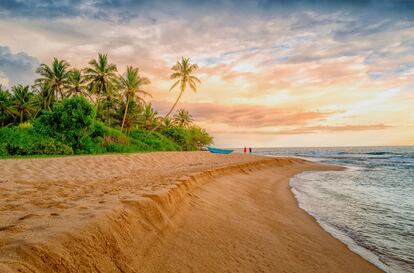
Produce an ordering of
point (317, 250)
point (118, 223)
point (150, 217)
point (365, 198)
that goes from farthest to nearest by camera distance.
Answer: point (365, 198), point (317, 250), point (150, 217), point (118, 223)

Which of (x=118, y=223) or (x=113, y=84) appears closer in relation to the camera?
(x=118, y=223)

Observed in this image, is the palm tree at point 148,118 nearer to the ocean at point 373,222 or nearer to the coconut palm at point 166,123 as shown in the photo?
the coconut palm at point 166,123

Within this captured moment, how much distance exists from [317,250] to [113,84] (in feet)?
111

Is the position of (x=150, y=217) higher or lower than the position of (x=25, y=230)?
lower

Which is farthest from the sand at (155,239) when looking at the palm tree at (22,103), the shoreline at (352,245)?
the palm tree at (22,103)

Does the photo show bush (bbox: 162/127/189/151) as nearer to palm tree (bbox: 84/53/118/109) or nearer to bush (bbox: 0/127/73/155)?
palm tree (bbox: 84/53/118/109)

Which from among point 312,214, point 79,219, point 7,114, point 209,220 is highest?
point 7,114

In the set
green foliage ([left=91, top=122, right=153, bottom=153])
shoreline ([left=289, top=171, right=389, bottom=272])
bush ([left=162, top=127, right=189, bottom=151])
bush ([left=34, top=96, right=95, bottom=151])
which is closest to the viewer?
shoreline ([left=289, top=171, right=389, bottom=272])

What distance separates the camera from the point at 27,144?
16.6 metres

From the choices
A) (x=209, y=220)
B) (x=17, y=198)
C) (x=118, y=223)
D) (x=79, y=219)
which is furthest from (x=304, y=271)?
(x=17, y=198)

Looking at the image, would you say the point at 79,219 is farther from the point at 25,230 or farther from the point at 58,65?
the point at 58,65

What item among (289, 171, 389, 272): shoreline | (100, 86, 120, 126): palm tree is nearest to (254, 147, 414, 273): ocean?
(289, 171, 389, 272): shoreline

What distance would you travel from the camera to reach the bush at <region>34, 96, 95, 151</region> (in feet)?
64.6

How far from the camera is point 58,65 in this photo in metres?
29.7
